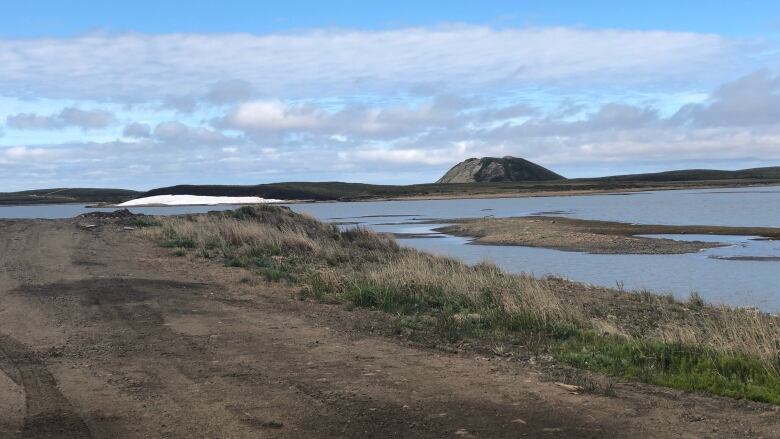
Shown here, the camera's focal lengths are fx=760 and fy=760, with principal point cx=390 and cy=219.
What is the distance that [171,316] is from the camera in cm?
1159

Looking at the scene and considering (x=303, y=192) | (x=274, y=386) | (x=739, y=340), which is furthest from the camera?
(x=303, y=192)

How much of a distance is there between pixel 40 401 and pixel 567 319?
7450mm

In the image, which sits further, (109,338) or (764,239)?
(764,239)

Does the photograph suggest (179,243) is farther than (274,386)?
Yes

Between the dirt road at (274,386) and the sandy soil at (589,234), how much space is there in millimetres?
27133

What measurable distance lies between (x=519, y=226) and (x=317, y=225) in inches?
818

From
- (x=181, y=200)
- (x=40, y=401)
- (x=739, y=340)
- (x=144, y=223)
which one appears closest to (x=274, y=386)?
(x=40, y=401)

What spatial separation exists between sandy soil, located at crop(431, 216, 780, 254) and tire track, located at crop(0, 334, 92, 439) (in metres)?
30.2

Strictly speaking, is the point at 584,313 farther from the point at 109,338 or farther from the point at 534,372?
the point at 109,338

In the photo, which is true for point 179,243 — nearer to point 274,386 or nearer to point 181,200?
point 274,386

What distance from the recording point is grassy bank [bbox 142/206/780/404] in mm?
8078

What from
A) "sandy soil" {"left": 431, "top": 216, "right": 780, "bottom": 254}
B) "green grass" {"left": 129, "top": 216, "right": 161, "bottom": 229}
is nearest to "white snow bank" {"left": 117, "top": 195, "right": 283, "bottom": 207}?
"sandy soil" {"left": 431, "top": 216, "right": 780, "bottom": 254}

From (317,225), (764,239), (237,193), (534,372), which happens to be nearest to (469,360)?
(534,372)

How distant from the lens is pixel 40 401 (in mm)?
6797
